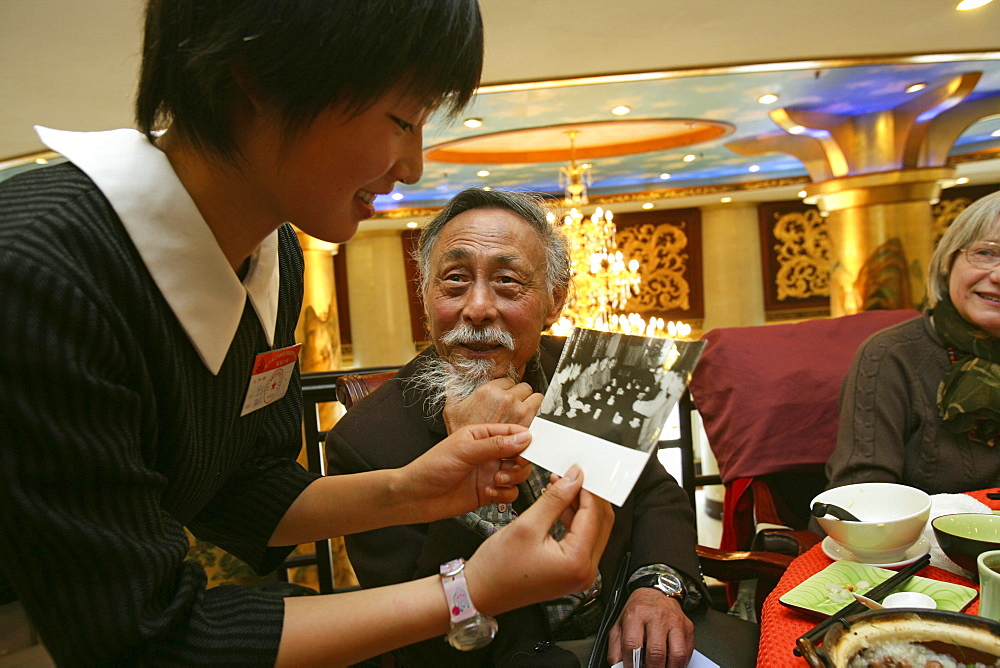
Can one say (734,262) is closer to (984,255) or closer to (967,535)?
(984,255)

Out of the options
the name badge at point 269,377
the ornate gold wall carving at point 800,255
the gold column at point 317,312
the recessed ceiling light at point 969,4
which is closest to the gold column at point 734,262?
the ornate gold wall carving at point 800,255

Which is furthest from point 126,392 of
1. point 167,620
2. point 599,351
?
point 599,351

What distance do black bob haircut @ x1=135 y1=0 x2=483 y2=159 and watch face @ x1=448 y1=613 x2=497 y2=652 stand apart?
2.06ft

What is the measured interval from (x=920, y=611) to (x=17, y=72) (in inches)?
208

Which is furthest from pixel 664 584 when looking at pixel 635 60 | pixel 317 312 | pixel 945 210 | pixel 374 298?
pixel 945 210

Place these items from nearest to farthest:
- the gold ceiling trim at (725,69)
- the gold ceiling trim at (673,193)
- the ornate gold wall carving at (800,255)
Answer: the gold ceiling trim at (725,69) < the gold ceiling trim at (673,193) < the ornate gold wall carving at (800,255)

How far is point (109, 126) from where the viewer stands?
224 inches

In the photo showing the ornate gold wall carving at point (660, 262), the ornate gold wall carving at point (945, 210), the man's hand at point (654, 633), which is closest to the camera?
the man's hand at point (654, 633)

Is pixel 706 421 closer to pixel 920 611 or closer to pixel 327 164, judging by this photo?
pixel 920 611

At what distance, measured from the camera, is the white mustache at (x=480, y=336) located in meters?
1.80

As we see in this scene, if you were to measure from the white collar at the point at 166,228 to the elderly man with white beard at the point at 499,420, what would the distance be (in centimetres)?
58

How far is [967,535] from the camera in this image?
1.19m

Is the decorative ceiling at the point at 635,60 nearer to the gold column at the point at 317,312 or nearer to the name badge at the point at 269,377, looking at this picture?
the name badge at the point at 269,377

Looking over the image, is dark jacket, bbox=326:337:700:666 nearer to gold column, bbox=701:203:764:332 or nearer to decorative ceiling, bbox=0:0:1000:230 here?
decorative ceiling, bbox=0:0:1000:230
